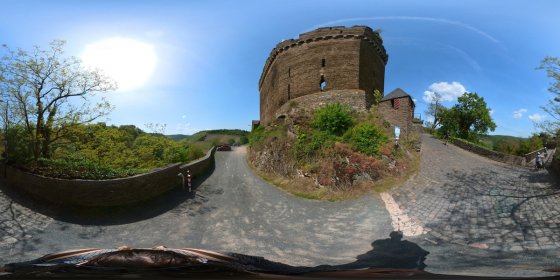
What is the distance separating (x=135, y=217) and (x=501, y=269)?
2749 mm

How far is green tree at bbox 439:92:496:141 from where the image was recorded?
293 cm

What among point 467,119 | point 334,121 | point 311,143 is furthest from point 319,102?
point 467,119

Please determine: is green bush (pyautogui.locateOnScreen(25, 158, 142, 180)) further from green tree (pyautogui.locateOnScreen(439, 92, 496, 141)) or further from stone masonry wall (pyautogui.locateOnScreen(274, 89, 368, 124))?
stone masonry wall (pyautogui.locateOnScreen(274, 89, 368, 124))

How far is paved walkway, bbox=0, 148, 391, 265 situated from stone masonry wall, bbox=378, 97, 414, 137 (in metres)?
5.22

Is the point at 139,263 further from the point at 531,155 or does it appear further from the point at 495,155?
the point at 531,155

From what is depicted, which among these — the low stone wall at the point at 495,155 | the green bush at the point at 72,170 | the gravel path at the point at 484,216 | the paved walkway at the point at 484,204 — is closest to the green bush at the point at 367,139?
the paved walkway at the point at 484,204

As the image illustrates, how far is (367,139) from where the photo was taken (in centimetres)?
700

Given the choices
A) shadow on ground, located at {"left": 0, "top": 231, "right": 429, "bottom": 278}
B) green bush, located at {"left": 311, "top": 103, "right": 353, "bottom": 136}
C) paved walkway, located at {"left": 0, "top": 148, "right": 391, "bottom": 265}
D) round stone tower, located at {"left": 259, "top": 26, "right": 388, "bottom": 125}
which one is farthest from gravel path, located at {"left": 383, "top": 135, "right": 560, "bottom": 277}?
round stone tower, located at {"left": 259, "top": 26, "right": 388, "bottom": 125}

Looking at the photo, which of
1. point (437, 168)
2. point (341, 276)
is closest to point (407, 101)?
point (437, 168)

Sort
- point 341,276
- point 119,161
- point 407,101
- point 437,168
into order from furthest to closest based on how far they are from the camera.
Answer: point 407,101, point 437,168, point 119,161, point 341,276

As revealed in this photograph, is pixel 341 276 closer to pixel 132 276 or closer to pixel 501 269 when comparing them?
pixel 132 276

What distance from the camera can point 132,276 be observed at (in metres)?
0.99

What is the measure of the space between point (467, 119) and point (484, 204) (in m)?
1.13

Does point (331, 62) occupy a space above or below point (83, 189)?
above
